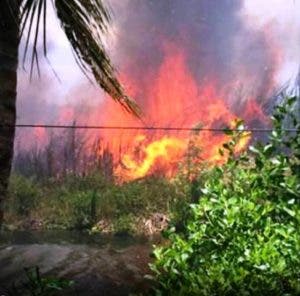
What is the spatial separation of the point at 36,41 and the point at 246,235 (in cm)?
180

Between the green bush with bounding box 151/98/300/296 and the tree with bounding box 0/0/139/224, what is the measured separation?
0.98 m

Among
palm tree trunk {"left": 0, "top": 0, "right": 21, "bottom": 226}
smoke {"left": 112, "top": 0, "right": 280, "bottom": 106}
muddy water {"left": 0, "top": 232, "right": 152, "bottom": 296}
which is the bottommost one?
muddy water {"left": 0, "top": 232, "right": 152, "bottom": 296}

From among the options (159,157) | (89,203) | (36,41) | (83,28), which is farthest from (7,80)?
(159,157)

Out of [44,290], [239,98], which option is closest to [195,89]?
[239,98]

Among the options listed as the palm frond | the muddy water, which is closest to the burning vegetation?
the muddy water

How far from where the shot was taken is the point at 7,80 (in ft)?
13.6

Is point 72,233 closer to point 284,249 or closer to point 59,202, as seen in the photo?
point 59,202

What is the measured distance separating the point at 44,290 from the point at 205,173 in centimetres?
818

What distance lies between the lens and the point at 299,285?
388 cm

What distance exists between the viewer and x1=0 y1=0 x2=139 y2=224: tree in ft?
13.5

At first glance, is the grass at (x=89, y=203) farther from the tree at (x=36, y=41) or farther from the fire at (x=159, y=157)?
the tree at (x=36, y=41)

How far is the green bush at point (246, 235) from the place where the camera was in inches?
153

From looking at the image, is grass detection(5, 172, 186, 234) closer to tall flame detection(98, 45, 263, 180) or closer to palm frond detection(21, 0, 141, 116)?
tall flame detection(98, 45, 263, 180)

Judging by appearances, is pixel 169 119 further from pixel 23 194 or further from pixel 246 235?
pixel 246 235
